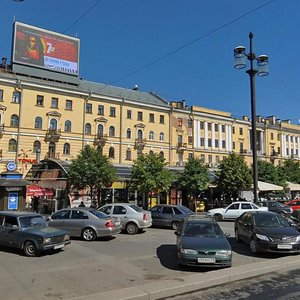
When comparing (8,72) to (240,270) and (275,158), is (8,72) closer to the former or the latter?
(240,270)

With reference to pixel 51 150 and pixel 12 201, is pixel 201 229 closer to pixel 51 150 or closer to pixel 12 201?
pixel 12 201

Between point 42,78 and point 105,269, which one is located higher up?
point 42,78

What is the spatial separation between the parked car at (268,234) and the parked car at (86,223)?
582cm

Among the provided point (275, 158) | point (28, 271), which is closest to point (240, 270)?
point (28, 271)

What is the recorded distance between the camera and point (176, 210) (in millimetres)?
23047

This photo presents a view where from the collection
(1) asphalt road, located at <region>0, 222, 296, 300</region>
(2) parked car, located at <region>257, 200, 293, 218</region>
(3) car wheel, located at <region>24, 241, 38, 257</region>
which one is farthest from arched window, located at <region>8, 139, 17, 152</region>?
(3) car wheel, located at <region>24, 241, 38, 257</region>

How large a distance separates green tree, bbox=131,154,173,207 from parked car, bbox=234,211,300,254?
60.9 ft

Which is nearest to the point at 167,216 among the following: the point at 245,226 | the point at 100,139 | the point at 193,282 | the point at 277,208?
the point at 245,226

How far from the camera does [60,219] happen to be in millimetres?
17781

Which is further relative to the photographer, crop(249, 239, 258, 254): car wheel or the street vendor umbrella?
the street vendor umbrella

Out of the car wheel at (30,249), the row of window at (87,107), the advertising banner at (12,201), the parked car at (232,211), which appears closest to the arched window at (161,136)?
the row of window at (87,107)

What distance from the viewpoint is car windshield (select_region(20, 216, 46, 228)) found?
1411cm

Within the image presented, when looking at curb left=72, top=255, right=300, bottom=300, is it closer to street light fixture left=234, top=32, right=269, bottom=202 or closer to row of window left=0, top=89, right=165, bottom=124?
street light fixture left=234, top=32, right=269, bottom=202

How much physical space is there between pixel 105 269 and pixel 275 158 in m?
81.4
